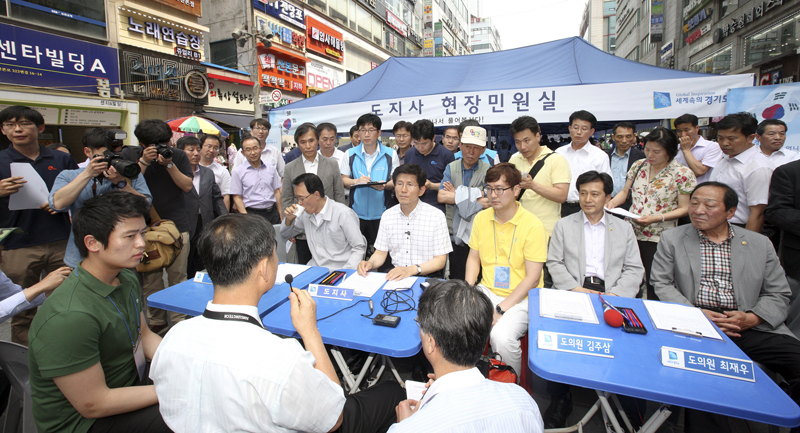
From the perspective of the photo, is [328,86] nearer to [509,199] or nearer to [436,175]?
[436,175]

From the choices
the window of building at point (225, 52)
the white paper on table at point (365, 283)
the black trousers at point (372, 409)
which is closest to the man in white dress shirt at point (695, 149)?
the white paper on table at point (365, 283)

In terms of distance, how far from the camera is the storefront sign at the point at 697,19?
15191mm

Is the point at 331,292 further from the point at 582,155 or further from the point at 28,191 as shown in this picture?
the point at 582,155

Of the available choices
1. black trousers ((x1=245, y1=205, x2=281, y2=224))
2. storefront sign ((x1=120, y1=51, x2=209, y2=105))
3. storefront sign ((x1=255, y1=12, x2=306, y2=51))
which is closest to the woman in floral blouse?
black trousers ((x1=245, y1=205, x2=281, y2=224))

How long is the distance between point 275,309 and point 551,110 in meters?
3.61

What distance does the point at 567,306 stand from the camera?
1966 mm

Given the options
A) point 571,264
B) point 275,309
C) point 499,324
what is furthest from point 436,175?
point 275,309

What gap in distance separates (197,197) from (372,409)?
127 inches

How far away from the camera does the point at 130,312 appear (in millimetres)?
1680

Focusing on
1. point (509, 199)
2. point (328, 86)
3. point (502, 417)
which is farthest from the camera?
point (328, 86)

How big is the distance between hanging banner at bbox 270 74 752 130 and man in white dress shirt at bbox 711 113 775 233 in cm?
61

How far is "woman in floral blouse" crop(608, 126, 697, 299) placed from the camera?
118 inches

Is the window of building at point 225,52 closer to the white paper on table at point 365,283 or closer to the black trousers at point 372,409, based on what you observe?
the white paper on table at point 365,283

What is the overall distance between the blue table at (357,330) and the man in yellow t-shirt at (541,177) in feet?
5.29
